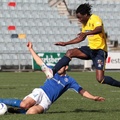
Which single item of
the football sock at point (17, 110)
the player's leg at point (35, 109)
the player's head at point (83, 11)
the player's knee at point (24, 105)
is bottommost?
the football sock at point (17, 110)

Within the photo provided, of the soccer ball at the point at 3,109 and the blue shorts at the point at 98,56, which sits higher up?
the blue shorts at the point at 98,56

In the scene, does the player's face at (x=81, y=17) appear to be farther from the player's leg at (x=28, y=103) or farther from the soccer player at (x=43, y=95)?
the player's leg at (x=28, y=103)

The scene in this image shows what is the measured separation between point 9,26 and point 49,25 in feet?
9.36

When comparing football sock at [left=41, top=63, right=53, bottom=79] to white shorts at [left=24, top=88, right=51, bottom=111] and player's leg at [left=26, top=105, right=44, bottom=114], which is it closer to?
white shorts at [left=24, top=88, right=51, bottom=111]

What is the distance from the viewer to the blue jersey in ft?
25.5

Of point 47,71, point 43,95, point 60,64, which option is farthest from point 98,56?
point 43,95

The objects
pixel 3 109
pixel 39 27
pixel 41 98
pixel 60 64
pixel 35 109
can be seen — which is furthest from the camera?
pixel 39 27

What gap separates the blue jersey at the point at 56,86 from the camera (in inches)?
306

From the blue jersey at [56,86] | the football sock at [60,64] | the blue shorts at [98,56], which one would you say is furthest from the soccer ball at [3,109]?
the blue shorts at [98,56]

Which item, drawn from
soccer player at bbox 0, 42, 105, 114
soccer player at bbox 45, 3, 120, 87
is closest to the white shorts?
soccer player at bbox 0, 42, 105, 114

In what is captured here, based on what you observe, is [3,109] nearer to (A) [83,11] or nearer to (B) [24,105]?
(B) [24,105]

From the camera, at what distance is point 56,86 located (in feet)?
25.7

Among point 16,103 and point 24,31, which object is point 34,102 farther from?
point 24,31

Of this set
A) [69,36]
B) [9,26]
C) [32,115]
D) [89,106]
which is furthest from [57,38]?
[32,115]
